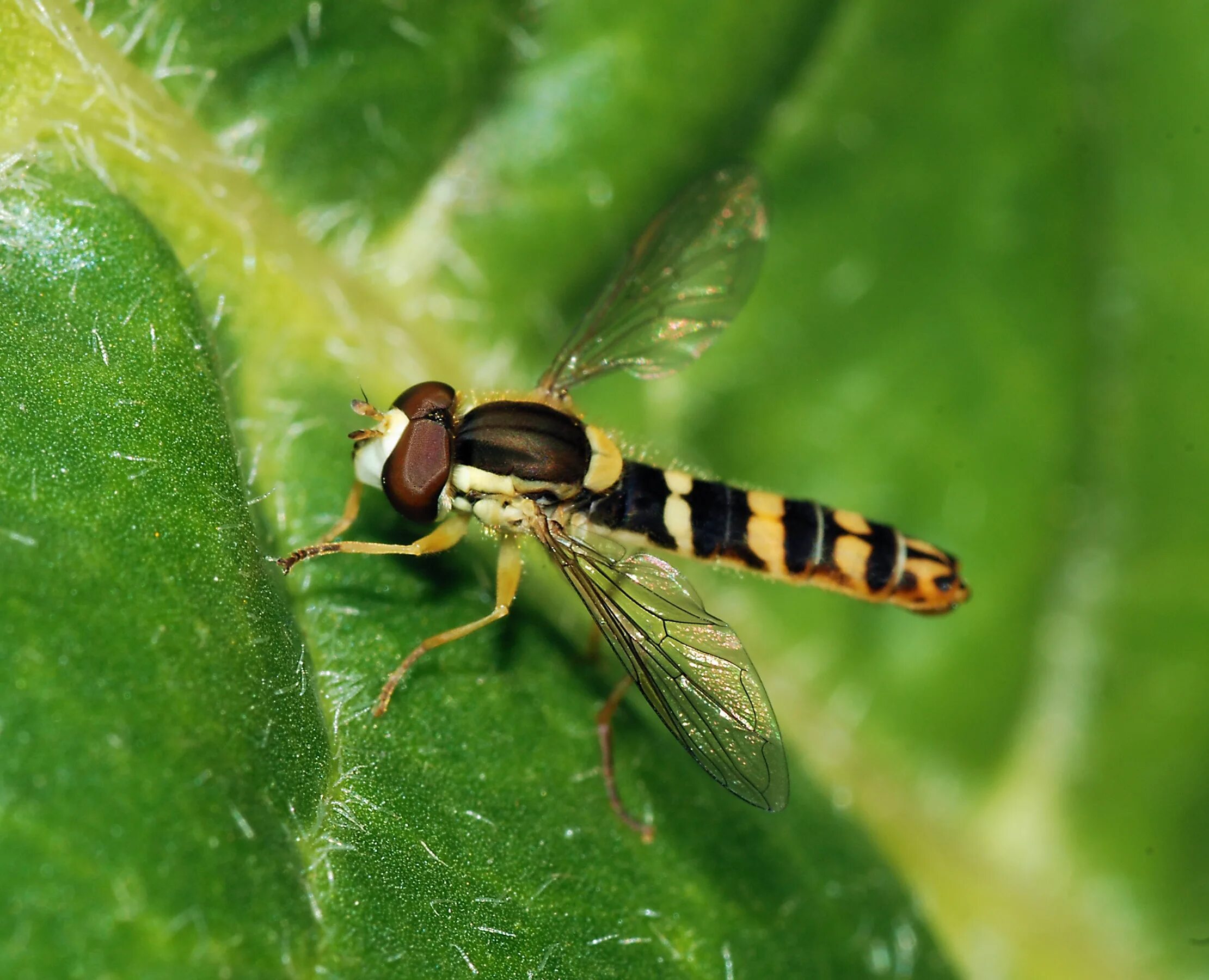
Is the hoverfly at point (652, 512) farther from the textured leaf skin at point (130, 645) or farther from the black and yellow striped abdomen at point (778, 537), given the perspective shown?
the textured leaf skin at point (130, 645)

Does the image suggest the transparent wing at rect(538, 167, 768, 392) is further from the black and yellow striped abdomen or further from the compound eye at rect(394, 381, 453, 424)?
the compound eye at rect(394, 381, 453, 424)

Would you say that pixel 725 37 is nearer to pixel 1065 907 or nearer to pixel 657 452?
pixel 657 452

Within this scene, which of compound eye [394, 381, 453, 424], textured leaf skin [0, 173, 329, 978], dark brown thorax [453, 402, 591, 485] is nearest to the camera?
textured leaf skin [0, 173, 329, 978]

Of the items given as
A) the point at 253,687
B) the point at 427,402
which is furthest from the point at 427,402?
the point at 253,687

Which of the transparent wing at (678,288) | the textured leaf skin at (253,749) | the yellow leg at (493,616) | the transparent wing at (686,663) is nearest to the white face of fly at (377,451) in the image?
the textured leaf skin at (253,749)

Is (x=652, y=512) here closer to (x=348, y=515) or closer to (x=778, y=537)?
(x=778, y=537)

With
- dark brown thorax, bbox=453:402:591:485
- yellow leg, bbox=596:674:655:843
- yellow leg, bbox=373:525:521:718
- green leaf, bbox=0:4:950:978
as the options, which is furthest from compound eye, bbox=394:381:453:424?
yellow leg, bbox=596:674:655:843

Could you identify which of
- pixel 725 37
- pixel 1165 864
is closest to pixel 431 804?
pixel 725 37
